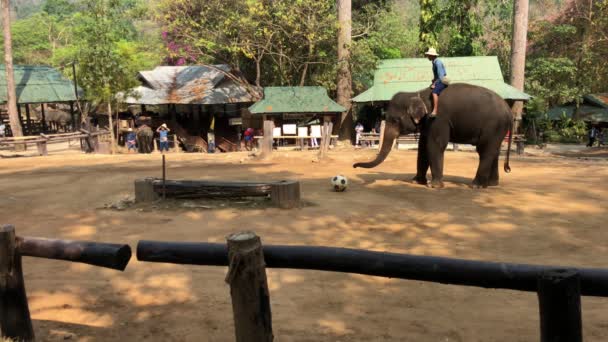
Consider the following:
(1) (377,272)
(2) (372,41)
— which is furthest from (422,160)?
(2) (372,41)

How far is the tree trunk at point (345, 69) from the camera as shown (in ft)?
82.6

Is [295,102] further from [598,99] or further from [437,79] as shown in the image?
[598,99]

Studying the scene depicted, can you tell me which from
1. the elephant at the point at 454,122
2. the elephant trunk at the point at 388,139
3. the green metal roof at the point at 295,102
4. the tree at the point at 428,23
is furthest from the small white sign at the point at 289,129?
the elephant trunk at the point at 388,139

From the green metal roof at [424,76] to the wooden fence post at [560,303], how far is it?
22427mm

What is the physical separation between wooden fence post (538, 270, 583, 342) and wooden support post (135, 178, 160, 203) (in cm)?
828

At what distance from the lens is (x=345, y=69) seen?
25.7m

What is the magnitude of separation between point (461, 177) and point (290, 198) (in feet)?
19.9

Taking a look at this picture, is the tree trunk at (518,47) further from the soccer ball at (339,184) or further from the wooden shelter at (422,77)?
the soccer ball at (339,184)

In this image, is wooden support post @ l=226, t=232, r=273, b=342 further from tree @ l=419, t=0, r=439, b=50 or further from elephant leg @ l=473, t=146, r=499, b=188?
tree @ l=419, t=0, r=439, b=50

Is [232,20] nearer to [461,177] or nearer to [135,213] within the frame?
[461,177]

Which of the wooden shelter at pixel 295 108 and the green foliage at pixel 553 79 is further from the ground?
the green foliage at pixel 553 79

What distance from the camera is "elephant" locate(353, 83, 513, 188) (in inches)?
437

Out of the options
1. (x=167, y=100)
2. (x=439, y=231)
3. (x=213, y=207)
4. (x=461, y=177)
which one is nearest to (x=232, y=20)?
(x=167, y=100)

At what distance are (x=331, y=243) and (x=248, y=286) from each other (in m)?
4.22
